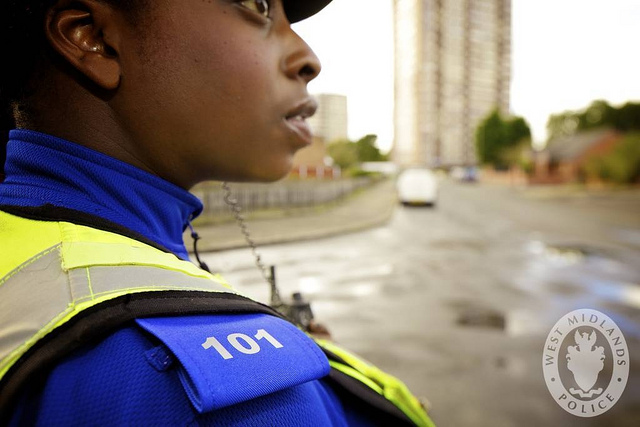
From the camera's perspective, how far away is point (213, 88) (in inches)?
30.4

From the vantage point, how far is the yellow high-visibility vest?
18.6 inches

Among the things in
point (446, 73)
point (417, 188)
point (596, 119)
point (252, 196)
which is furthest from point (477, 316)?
point (446, 73)

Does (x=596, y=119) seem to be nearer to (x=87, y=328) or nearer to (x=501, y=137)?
(x=501, y=137)

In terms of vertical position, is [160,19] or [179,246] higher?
[160,19]

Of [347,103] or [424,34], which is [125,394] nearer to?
[347,103]

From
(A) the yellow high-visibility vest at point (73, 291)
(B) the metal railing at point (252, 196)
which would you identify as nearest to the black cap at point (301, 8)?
(B) the metal railing at point (252, 196)

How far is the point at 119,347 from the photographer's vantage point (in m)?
0.49

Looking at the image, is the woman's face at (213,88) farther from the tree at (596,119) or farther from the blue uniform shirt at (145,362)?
the tree at (596,119)

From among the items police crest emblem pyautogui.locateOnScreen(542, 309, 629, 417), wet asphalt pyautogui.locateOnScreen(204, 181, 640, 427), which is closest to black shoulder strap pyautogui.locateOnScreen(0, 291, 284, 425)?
wet asphalt pyautogui.locateOnScreen(204, 181, 640, 427)

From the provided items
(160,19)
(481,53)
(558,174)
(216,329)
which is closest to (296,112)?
(160,19)

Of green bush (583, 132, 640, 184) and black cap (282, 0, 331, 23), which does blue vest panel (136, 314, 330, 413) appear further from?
green bush (583, 132, 640, 184)

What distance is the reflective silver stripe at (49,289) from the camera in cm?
48

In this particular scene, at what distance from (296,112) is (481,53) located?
98.0 meters

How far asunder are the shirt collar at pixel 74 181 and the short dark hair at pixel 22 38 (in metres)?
0.11
